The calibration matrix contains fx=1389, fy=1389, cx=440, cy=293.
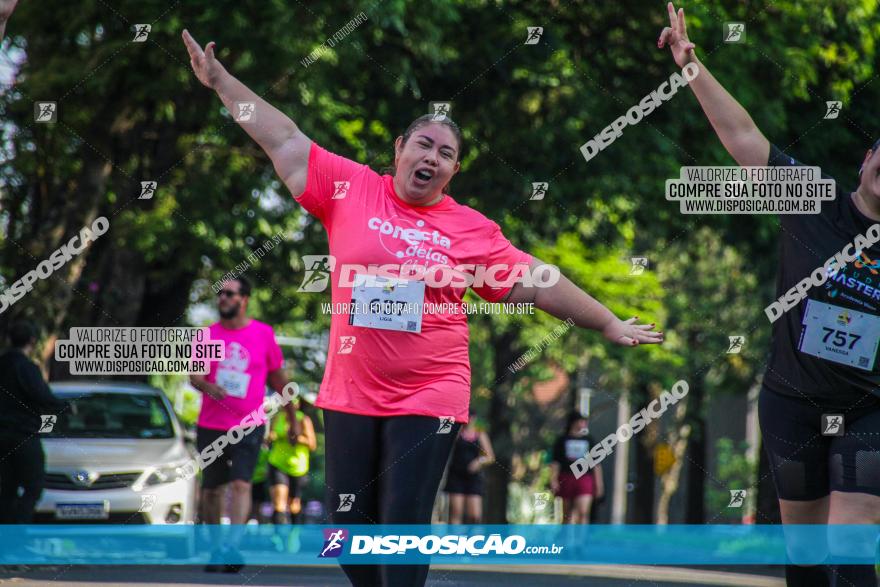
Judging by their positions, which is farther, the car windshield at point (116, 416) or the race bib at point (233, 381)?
the car windshield at point (116, 416)

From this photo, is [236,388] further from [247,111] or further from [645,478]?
[645,478]

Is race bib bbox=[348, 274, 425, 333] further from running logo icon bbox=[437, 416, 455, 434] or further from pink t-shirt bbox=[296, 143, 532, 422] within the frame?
running logo icon bbox=[437, 416, 455, 434]

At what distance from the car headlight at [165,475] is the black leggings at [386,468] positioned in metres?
6.72

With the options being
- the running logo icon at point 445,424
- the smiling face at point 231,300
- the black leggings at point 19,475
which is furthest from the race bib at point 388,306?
the black leggings at point 19,475

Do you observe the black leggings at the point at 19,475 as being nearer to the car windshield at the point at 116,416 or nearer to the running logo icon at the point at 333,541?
the car windshield at the point at 116,416

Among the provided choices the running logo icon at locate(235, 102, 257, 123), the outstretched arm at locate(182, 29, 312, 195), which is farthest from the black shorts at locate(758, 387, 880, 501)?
the running logo icon at locate(235, 102, 257, 123)

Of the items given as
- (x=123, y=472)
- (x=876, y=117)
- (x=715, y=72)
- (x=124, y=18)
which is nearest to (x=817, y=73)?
(x=876, y=117)

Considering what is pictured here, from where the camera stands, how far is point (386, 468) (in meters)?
5.09

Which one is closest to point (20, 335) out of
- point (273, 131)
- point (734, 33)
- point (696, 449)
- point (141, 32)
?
point (141, 32)

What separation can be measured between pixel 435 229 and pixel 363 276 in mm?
351

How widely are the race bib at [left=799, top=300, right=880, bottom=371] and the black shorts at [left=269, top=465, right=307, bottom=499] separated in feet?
31.9

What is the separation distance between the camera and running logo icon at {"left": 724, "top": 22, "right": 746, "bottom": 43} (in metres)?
13.7

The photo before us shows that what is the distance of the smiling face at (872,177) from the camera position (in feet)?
17.2

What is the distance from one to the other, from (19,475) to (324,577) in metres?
2.55
